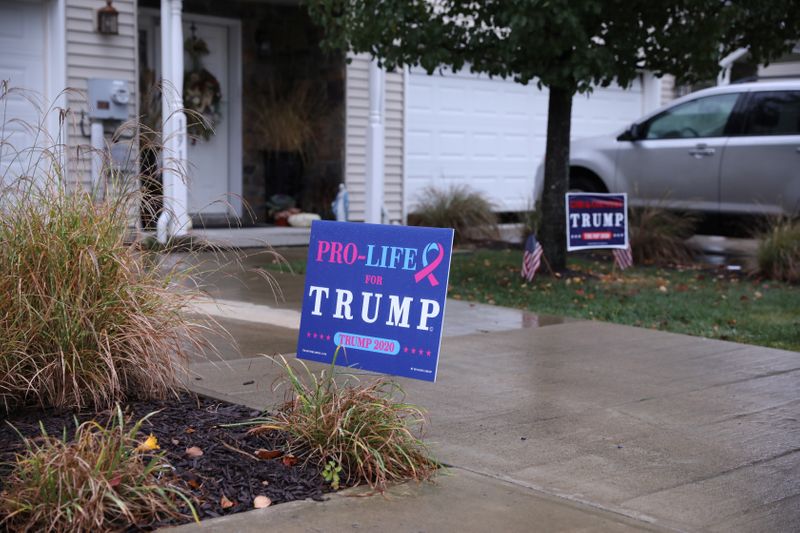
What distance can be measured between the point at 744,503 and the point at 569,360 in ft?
8.51

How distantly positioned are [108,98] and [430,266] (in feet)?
25.8

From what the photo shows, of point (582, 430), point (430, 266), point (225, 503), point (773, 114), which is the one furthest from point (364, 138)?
point (225, 503)

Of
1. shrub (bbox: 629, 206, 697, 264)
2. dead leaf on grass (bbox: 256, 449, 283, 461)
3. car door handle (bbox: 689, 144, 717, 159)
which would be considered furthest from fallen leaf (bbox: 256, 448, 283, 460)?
car door handle (bbox: 689, 144, 717, 159)

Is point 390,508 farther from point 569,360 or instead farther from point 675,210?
point 675,210

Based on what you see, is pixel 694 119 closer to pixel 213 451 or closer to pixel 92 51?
pixel 92 51

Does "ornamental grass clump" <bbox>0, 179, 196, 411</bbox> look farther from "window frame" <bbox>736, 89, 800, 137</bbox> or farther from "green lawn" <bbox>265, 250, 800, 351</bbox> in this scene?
"window frame" <bbox>736, 89, 800, 137</bbox>

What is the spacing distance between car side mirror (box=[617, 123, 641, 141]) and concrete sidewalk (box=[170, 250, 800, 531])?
17.7ft

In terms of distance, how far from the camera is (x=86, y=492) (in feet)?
11.4

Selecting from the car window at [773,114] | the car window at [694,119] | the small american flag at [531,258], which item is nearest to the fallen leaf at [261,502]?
the small american flag at [531,258]

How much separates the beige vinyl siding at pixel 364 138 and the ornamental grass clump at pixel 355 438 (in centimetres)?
928

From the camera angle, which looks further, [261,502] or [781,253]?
[781,253]

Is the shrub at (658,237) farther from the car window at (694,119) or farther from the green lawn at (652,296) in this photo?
the car window at (694,119)

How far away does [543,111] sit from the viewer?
1664 centimetres

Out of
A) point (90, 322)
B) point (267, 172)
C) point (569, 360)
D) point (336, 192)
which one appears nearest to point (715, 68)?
point (569, 360)
